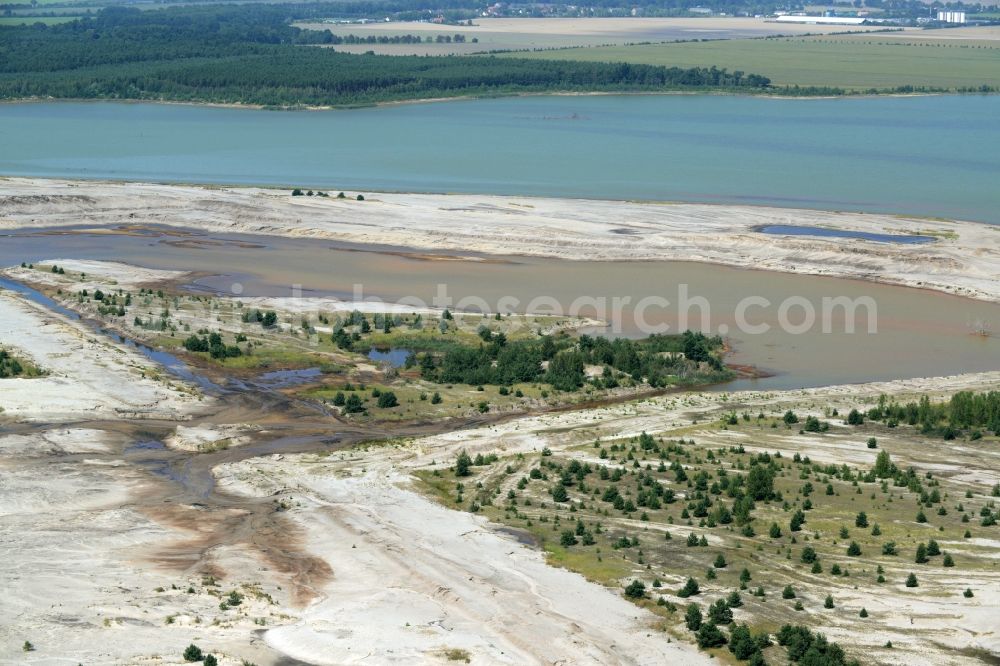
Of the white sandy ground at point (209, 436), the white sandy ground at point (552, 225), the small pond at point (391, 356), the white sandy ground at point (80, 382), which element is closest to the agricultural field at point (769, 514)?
the white sandy ground at point (209, 436)

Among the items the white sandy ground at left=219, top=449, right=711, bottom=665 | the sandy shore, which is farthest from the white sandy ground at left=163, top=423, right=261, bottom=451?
the white sandy ground at left=219, top=449, right=711, bottom=665

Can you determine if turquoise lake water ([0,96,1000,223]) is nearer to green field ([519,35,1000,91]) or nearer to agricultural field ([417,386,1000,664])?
green field ([519,35,1000,91])

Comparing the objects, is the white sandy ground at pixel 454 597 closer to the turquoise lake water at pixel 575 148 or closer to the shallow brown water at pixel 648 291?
the shallow brown water at pixel 648 291

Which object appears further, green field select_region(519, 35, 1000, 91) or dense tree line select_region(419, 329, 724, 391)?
green field select_region(519, 35, 1000, 91)

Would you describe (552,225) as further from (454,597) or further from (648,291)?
(454,597)

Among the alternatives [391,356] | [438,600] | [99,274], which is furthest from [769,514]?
[99,274]
